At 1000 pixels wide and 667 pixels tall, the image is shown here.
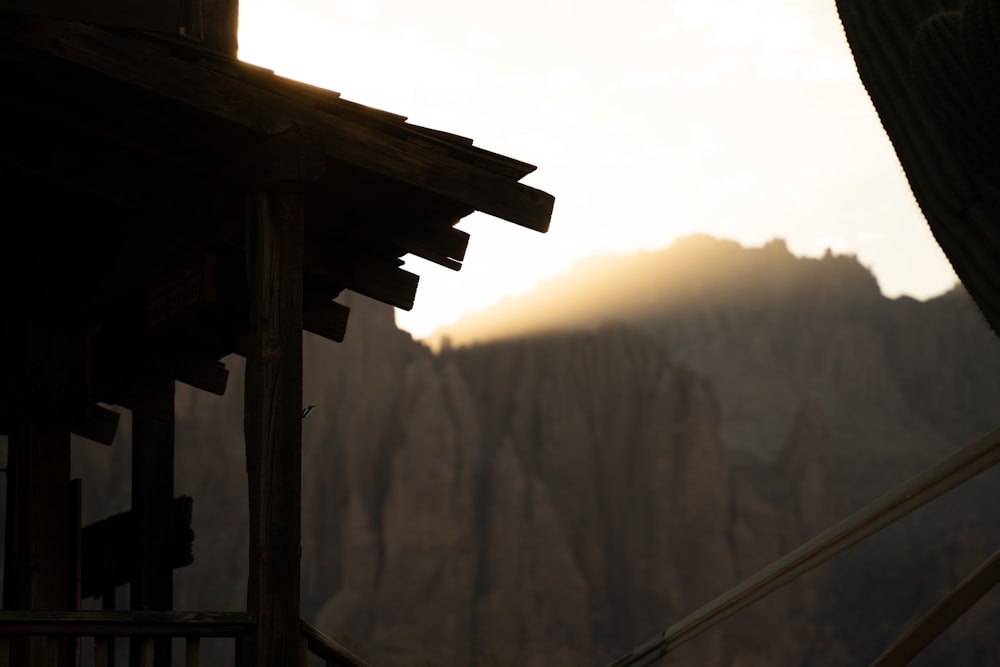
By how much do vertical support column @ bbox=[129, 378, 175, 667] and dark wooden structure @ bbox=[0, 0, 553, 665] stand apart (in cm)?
1

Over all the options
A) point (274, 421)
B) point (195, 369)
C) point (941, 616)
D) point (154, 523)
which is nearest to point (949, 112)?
point (941, 616)

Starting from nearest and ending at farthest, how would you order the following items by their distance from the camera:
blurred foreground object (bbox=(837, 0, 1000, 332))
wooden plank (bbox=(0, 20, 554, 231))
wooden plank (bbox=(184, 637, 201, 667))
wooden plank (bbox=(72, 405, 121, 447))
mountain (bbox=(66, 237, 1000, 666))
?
1. wooden plank (bbox=(0, 20, 554, 231))
2. wooden plank (bbox=(184, 637, 201, 667))
3. blurred foreground object (bbox=(837, 0, 1000, 332))
4. wooden plank (bbox=(72, 405, 121, 447))
5. mountain (bbox=(66, 237, 1000, 666))

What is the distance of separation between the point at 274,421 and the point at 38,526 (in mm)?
2566

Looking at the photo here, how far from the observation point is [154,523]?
8195mm

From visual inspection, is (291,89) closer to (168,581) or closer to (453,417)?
(168,581)

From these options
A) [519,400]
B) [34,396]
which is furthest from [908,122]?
[519,400]

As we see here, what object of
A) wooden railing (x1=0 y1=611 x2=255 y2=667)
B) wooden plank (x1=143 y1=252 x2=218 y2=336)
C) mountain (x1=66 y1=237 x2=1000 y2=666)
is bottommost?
wooden railing (x1=0 y1=611 x2=255 y2=667)

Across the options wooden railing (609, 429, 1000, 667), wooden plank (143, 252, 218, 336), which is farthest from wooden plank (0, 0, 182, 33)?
wooden railing (609, 429, 1000, 667)

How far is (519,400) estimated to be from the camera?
73.7 m

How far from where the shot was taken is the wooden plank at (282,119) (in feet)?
17.3

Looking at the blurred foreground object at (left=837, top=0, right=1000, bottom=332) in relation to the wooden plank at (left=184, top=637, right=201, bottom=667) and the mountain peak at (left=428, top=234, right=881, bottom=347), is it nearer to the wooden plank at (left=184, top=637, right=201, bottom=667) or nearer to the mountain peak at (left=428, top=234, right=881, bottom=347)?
the wooden plank at (left=184, top=637, right=201, bottom=667)

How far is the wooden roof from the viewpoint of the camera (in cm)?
554

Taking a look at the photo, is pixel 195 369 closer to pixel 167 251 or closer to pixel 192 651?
pixel 167 251

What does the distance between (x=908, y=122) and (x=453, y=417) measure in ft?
199
